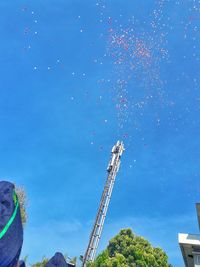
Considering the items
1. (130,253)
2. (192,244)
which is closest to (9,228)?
(192,244)

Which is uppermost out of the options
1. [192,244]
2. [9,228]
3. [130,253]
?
[130,253]

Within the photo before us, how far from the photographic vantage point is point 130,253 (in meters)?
42.4

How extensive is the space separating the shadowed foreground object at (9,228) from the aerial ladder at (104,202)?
29792 mm

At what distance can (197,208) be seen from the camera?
20719 millimetres

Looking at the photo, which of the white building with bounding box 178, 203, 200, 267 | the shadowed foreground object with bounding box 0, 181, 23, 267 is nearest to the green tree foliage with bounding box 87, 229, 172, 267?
the white building with bounding box 178, 203, 200, 267

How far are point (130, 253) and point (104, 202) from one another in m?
10.5

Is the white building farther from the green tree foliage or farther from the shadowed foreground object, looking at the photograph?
the shadowed foreground object

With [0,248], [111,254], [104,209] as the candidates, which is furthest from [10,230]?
[111,254]

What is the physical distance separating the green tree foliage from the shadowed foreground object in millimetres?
31481

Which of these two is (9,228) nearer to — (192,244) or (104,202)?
(192,244)

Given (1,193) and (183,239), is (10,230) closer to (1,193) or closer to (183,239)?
(1,193)

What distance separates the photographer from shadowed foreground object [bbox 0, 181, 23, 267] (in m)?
3.15

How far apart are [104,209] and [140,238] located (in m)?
12.0

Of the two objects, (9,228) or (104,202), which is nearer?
(9,228)
